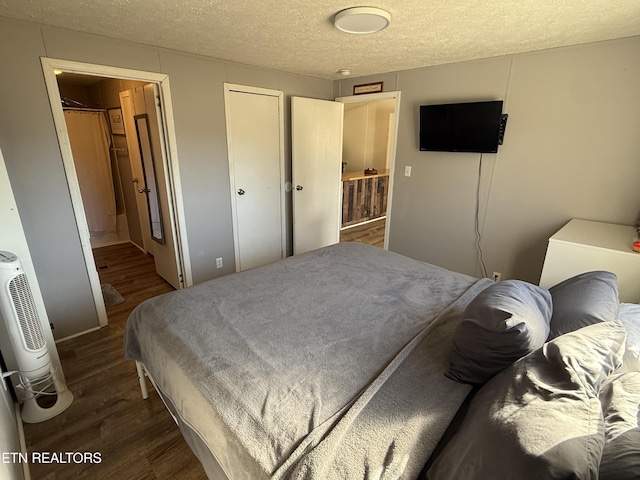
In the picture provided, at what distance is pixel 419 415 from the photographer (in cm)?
98

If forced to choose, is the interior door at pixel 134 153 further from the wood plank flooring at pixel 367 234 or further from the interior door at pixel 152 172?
the wood plank flooring at pixel 367 234

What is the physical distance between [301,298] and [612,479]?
4.42 feet

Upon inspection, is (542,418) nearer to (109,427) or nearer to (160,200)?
(109,427)

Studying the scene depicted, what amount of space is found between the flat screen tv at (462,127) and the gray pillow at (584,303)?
1715mm

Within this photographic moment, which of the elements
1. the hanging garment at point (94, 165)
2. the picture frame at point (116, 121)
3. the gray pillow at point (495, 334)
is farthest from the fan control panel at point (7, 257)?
the hanging garment at point (94, 165)

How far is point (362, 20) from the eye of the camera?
72.8 inches

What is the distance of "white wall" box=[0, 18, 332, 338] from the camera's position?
2.11 metres

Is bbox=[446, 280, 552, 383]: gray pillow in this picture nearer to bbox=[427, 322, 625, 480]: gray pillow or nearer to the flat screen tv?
bbox=[427, 322, 625, 480]: gray pillow

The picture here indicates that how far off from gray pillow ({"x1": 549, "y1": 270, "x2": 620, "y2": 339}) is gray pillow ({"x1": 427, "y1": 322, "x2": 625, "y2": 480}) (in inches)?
6.9

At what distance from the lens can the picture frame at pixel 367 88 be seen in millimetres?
3549

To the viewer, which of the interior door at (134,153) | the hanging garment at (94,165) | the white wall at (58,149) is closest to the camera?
the white wall at (58,149)

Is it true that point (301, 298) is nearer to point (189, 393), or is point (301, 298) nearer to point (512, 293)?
point (189, 393)

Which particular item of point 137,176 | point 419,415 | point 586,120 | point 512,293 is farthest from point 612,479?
point 137,176

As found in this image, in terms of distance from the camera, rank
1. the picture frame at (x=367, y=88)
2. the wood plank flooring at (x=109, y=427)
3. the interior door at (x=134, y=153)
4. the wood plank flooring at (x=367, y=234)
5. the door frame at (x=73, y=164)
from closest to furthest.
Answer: the wood plank flooring at (x=109, y=427), the door frame at (x=73, y=164), the interior door at (x=134, y=153), the picture frame at (x=367, y=88), the wood plank flooring at (x=367, y=234)
